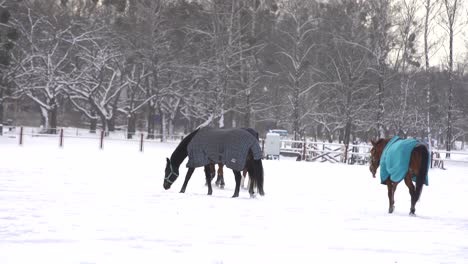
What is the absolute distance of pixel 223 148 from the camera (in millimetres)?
12234

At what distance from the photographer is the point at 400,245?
288 inches

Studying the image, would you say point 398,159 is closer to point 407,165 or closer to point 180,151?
point 407,165

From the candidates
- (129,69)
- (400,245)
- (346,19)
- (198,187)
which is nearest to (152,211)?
(400,245)

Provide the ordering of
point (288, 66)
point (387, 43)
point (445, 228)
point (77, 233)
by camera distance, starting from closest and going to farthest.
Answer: point (77, 233) < point (445, 228) < point (387, 43) < point (288, 66)

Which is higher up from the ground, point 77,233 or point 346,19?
point 346,19

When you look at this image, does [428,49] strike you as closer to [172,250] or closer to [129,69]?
[129,69]

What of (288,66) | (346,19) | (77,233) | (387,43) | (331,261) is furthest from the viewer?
(288,66)

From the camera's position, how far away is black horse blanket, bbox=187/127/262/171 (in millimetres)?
12133

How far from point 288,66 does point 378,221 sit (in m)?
38.9

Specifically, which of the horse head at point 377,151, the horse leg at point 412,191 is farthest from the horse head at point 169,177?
the horse leg at point 412,191

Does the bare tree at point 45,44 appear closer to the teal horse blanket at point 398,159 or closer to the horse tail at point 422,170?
the teal horse blanket at point 398,159

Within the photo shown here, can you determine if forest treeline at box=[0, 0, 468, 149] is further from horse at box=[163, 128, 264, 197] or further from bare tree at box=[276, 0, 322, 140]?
horse at box=[163, 128, 264, 197]

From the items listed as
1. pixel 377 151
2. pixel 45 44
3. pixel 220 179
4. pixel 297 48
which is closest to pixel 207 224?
pixel 377 151

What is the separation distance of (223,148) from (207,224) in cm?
411
